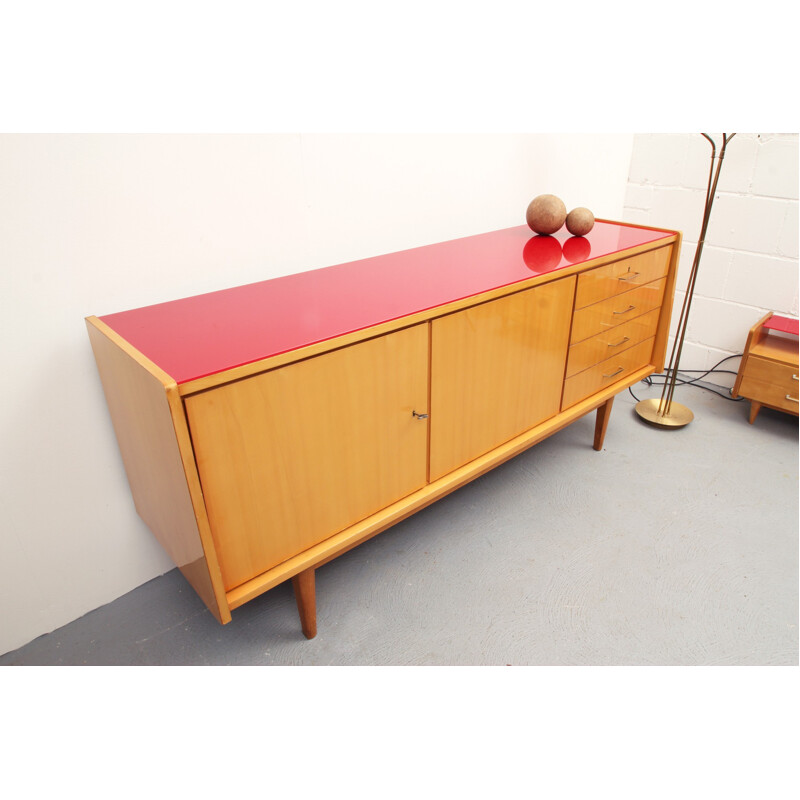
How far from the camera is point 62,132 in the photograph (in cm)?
127

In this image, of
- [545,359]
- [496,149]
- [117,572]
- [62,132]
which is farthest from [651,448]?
[62,132]

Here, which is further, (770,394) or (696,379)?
(696,379)

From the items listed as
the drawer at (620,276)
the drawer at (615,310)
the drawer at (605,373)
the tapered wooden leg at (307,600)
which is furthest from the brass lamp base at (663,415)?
the tapered wooden leg at (307,600)

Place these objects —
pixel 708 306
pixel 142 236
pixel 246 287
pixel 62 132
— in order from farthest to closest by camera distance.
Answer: pixel 708 306, pixel 246 287, pixel 142 236, pixel 62 132

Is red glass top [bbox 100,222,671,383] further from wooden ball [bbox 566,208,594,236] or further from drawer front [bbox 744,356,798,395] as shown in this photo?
drawer front [bbox 744,356,798,395]

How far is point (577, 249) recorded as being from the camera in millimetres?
1908

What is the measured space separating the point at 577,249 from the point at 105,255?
4.50 feet

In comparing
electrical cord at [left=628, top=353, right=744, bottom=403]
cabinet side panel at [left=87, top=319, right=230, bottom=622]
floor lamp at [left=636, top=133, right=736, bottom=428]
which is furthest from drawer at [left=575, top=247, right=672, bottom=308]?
cabinet side panel at [left=87, top=319, right=230, bottom=622]

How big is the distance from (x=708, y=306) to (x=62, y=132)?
2684 millimetres

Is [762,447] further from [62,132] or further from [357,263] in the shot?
[62,132]

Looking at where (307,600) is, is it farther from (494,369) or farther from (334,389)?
(494,369)

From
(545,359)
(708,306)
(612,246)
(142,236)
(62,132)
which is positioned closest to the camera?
(62,132)

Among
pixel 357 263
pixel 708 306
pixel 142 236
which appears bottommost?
pixel 708 306

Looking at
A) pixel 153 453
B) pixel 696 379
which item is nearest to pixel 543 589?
pixel 153 453
